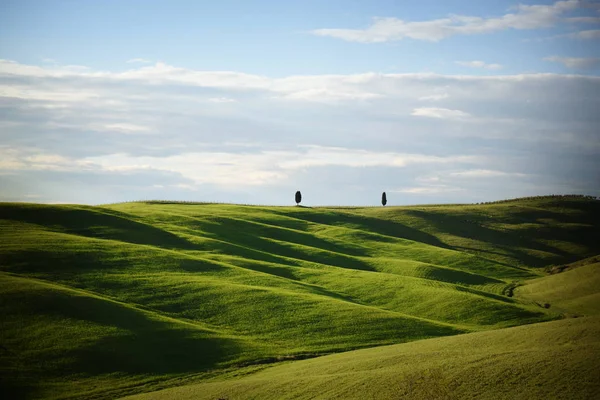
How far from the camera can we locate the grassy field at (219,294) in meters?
42.6

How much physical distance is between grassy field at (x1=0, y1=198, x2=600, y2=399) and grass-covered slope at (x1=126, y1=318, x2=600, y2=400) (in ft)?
3.03

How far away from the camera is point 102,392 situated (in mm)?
38219

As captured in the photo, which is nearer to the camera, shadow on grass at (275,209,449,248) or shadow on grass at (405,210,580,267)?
shadow on grass at (405,210,580,267)

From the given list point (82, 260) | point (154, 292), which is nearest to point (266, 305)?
point (154, 292)

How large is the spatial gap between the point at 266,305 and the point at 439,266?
34.4 metres

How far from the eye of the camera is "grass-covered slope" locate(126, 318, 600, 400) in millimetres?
30734

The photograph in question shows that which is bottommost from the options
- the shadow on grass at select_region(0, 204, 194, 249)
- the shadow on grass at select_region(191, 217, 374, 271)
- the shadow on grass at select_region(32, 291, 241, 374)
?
the shadow on grass at select_region(32, 291, 241, 374)

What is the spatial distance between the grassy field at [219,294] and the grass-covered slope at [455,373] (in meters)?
0.92

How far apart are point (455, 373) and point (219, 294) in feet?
95.8

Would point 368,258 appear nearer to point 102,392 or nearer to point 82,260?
point 82,260

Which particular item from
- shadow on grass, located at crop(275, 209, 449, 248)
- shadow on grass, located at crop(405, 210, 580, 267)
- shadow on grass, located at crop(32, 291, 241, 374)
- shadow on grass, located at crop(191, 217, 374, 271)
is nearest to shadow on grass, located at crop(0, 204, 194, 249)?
shadow on grass, located at crop(191, 217, 374, 271)

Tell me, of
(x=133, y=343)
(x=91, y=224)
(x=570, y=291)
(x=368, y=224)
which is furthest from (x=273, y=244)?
(x=133, y=343)

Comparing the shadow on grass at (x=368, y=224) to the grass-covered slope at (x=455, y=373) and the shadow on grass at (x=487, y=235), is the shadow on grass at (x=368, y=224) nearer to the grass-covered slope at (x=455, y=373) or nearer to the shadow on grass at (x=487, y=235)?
the shadow on grass at (x=487, y=235)

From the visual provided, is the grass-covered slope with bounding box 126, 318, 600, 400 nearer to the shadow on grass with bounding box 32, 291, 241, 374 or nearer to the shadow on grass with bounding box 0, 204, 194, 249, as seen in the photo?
the shadow on grass with bounding box 32, 291, 241, 374
